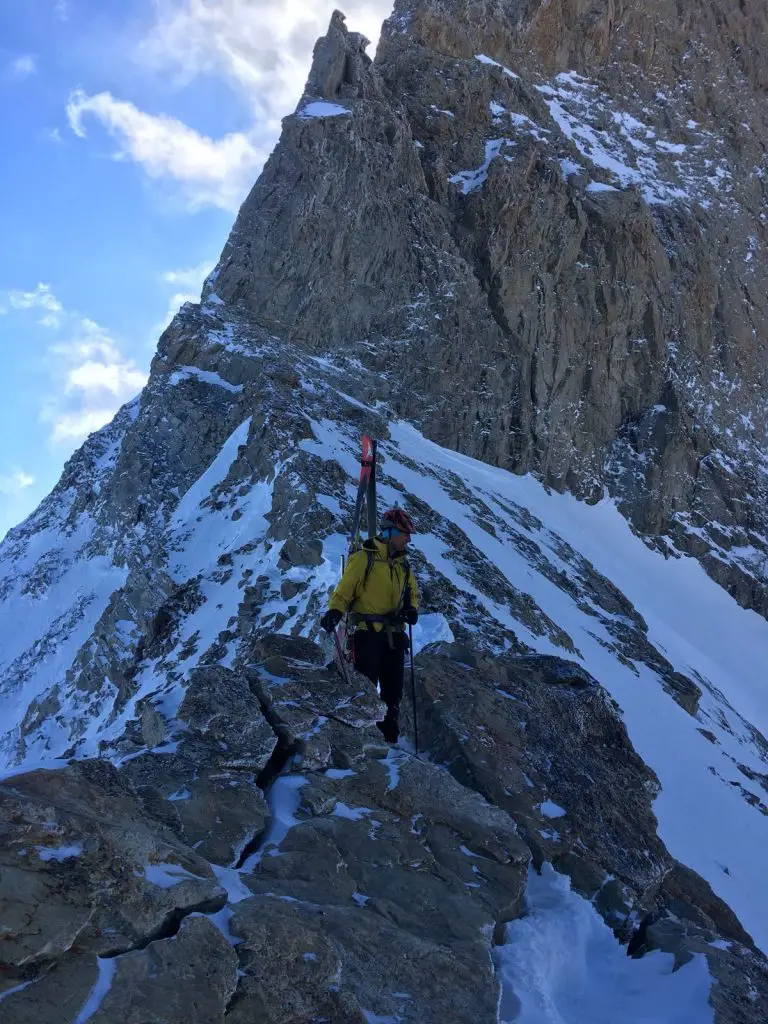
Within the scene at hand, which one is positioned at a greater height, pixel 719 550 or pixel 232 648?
pixel 719 550

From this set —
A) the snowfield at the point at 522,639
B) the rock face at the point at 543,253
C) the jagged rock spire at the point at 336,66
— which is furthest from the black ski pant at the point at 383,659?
the jagged rock spire at the point at 336,66

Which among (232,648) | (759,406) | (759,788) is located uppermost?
(759,406)

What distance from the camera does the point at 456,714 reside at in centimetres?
801

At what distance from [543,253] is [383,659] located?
165 ft

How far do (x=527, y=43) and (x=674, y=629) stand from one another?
154 feet

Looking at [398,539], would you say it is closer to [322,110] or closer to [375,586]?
[375,586]

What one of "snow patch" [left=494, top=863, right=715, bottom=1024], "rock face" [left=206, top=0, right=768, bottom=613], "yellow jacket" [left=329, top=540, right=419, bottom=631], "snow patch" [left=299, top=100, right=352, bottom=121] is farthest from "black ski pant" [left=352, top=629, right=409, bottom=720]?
"snow patch" [left=299, top=100, right=352, bottom=121]

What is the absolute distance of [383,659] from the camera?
7.98 m

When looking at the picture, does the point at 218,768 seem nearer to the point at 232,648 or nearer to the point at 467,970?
the point at 467,970

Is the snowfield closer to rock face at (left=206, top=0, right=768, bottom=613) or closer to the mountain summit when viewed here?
the mountain summit

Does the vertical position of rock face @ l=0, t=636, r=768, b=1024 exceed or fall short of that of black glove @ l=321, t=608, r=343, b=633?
it falls short

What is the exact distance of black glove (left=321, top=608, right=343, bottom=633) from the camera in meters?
7.34

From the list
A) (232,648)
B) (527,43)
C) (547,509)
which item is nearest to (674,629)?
(547,509)

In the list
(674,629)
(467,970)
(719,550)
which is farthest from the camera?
(719,550)
